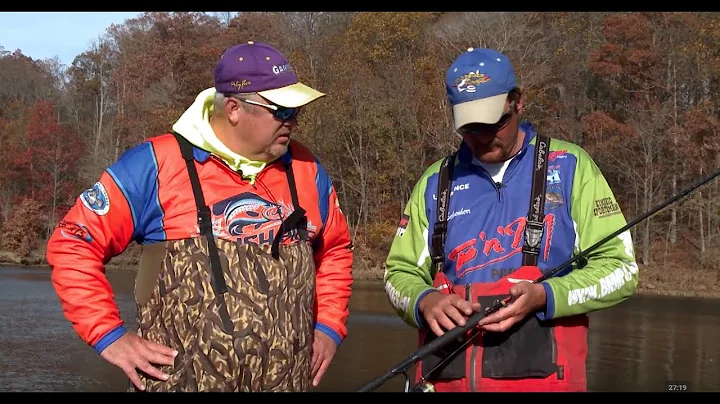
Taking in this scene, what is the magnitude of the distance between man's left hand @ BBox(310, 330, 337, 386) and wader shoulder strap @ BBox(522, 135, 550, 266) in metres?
1.01

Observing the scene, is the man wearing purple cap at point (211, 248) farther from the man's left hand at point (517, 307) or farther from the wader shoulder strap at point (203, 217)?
the man's left hand at point (517, 307)

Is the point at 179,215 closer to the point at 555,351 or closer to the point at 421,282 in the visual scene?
the point at 421,282

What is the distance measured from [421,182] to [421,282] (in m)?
0.40

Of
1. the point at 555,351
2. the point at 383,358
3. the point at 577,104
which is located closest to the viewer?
the point at 555,351

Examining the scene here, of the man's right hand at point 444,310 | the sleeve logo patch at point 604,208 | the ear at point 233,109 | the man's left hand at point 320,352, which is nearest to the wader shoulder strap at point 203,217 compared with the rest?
the ear at point 233,109

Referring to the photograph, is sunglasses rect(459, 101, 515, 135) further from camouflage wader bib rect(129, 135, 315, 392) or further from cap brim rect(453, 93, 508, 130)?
camouflage wader bib rect(129, 135, 315, 392)

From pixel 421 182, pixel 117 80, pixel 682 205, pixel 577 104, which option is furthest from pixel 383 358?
pixel 117 80

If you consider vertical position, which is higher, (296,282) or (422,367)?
(296,282)

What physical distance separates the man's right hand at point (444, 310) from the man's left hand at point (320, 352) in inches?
26.5

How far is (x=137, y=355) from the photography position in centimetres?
340

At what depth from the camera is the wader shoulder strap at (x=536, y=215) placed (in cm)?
329
